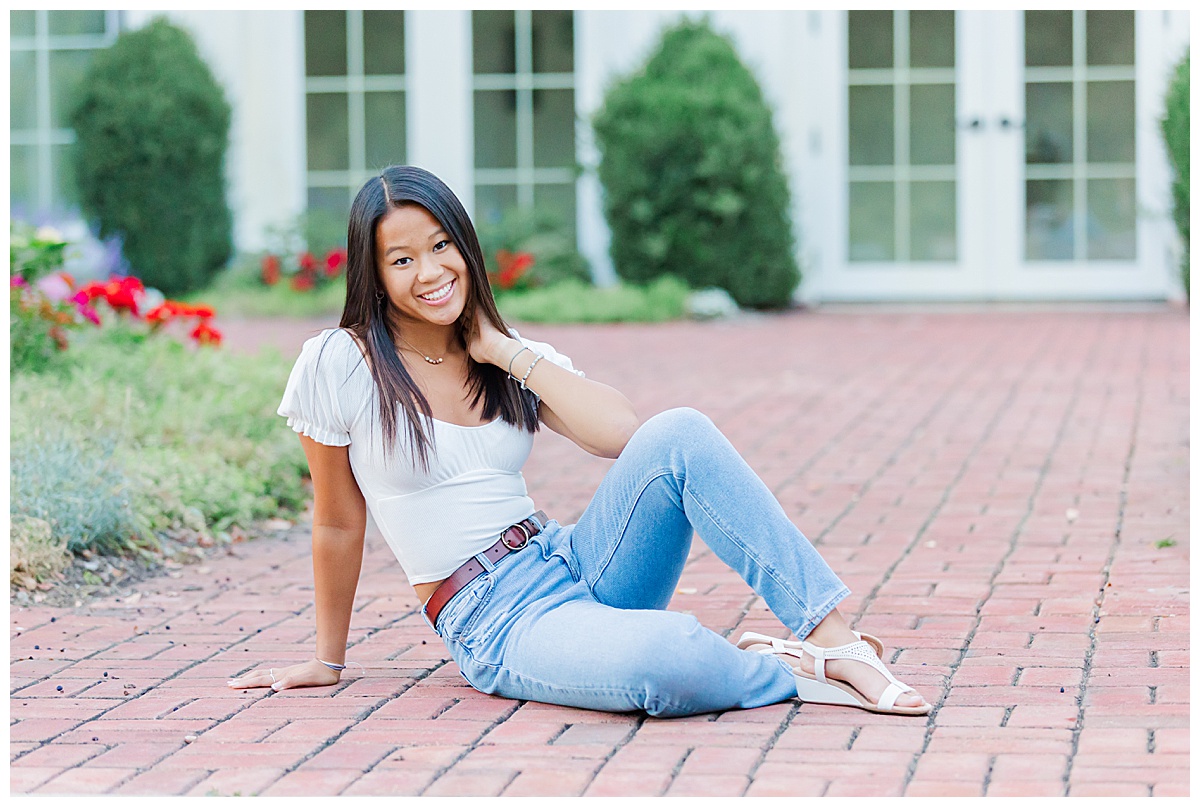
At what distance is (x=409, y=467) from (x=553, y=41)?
30.5ft

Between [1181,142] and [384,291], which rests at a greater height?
[1181,142]

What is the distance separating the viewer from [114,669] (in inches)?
128

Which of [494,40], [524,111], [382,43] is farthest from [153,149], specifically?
[524,111]

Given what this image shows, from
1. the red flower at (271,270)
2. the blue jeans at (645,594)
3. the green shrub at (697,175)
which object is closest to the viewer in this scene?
the blue jeans at (645,594)

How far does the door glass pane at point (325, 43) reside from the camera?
39.0 ft

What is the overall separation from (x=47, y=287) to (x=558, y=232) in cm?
595

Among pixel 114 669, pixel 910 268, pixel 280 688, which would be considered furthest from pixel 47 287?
pixel 910 268

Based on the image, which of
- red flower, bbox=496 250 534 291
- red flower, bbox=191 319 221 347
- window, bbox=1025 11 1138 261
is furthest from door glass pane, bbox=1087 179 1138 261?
red flower, bbox=191 319 221 347

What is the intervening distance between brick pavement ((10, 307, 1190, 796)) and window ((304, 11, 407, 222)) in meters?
6.25

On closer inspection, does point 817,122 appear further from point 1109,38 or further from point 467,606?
point 467,606

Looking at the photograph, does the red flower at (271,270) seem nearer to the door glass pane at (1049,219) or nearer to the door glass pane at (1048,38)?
the door glass pane at (1049,219)

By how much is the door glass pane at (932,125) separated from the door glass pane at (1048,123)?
546mm

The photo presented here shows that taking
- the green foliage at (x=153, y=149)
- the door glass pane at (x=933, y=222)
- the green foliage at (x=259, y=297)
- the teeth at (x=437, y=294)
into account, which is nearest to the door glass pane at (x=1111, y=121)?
the door glass pane at (x=933, y=222)

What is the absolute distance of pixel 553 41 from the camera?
11.7 metres
